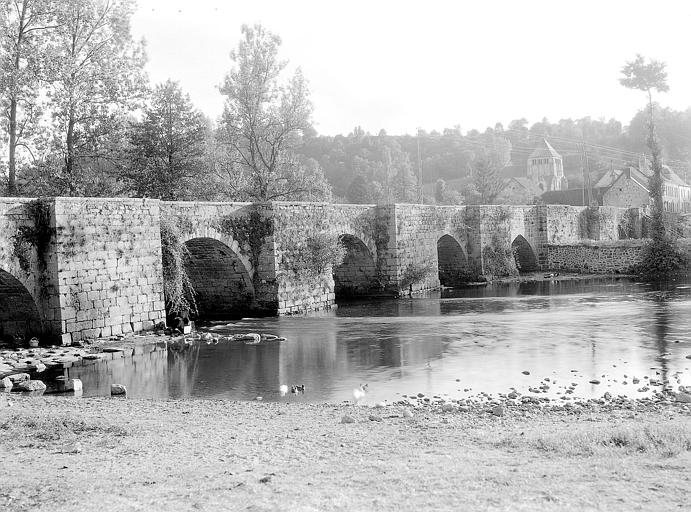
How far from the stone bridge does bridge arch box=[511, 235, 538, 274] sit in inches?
18.5

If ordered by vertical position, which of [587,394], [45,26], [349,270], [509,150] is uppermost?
[509,150]

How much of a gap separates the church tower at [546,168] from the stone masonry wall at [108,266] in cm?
6685

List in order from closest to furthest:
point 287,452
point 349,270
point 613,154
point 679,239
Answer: point 287,452
point 349,270
point 679,239
point 613,154

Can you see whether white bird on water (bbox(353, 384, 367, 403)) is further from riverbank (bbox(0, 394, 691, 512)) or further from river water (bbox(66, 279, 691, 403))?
riverbank (bbox(0, 394, 691, 512))

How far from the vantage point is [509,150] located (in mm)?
92750

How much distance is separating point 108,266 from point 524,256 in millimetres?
22559

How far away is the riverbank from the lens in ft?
17.1

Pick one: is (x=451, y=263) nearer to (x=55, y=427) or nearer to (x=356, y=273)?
(x=356, y=273)

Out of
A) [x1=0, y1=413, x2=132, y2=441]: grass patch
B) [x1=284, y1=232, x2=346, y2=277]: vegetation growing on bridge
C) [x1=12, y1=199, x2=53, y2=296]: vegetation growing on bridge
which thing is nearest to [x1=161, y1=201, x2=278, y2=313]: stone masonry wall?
[x1=284, y1=232, x2=346, y2=277]: vegetation growing on bridge

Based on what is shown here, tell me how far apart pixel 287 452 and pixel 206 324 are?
462 inches

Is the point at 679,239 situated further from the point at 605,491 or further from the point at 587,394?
the point at 605,491

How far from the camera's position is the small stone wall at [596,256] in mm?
32344

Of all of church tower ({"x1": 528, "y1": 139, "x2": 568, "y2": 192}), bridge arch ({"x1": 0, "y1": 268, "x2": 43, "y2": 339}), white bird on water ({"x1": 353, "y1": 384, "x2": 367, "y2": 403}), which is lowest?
white bird on water ({"x1": 353, "y1": 384, "x2": 367, "y2": 403})

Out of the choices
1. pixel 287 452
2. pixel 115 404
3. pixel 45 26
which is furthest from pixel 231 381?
pixel 45 26
